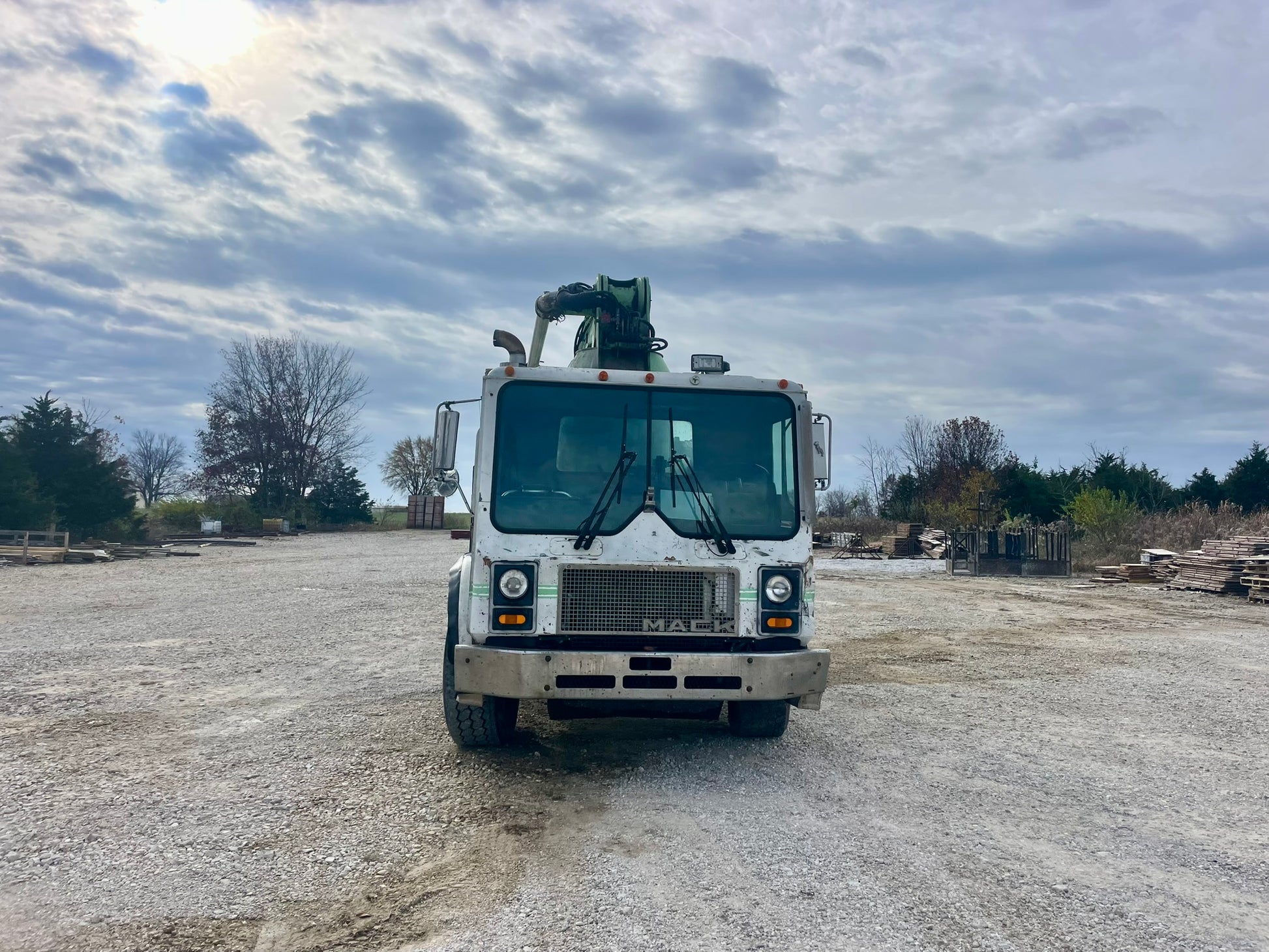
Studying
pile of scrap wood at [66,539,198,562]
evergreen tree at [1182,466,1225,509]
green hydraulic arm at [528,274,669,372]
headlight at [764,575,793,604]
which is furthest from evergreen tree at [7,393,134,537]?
evergreen tree at [1182,466,1225,509]

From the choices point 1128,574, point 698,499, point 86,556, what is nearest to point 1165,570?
point 1128,574

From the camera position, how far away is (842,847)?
14.9 ft

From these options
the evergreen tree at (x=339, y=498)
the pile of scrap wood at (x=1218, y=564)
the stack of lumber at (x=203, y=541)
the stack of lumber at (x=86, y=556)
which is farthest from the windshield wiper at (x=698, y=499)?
the evergreen tree at (x=339, y=498)

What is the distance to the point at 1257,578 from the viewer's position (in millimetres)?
18531

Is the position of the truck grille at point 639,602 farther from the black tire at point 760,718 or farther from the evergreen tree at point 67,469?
the evergreen tree at point 67,469

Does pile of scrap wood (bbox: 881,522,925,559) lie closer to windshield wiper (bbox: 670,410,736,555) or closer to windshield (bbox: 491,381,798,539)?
windshield (bbox: 491,381,798,539)

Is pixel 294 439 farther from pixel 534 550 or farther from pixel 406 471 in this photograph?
pixel 534 550

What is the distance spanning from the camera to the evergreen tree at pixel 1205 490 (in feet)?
117

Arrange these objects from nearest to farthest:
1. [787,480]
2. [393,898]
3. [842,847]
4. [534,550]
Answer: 1. [393,898]
2. [842,847]
3. [534,550]
4. [787,480]

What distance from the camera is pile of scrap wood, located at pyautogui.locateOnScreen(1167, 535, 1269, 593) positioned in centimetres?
1948

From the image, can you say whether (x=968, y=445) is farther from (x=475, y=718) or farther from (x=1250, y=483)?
(x=475, y=718)

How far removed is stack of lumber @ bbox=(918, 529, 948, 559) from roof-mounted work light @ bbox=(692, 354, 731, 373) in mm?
26599

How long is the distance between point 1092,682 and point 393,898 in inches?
329

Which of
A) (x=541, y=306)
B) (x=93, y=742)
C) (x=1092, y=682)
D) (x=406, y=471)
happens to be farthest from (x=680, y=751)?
(x=406, y=471)
